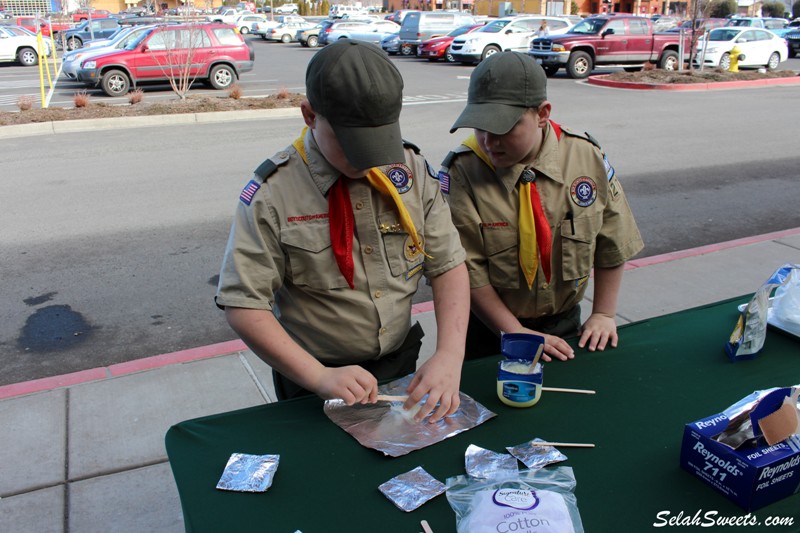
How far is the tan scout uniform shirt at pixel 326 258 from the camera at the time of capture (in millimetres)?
1869

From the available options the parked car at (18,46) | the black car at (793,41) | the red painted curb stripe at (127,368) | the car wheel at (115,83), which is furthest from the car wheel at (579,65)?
the parked car at (18,46)

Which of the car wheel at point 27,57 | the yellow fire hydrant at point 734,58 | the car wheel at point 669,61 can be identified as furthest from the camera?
the car wheel at point 27,57

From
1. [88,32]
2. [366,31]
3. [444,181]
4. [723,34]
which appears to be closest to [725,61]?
[723,34]

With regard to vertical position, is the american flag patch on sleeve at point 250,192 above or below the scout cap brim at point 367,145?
below

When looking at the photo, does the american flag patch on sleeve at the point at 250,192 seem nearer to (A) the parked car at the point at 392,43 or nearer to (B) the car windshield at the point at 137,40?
(B) the car windshield at the point at 137,40

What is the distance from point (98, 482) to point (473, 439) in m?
1.93

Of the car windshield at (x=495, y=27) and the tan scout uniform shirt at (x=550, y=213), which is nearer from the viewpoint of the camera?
the tan scout uniform shirt at (x=550, y=213)

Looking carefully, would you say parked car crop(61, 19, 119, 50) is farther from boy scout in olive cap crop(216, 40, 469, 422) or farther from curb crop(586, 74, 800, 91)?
boy scout in olive cap crop(216, 40, 469, 422)

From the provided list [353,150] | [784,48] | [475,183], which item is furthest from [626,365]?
[784,48]

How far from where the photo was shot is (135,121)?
12.9 m

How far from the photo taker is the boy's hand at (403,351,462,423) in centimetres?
187

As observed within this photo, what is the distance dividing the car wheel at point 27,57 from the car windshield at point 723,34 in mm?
24278

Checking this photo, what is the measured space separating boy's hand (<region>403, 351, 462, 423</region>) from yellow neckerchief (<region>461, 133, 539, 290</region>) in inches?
24.1

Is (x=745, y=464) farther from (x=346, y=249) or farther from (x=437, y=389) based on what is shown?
(x=346, y=249)
